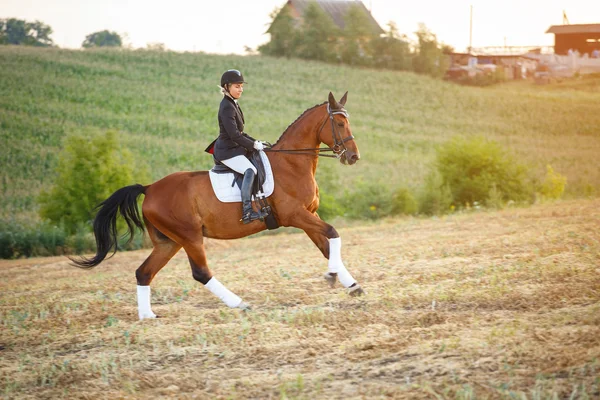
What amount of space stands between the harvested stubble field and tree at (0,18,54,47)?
289 ft

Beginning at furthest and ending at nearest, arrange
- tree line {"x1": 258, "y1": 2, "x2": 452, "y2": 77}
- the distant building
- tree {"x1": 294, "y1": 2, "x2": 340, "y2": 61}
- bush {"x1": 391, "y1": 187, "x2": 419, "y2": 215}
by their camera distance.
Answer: tree {"x1": 294, "y1": 2, "x2": 340, "y2": 61}
tree line {"x1": 258, "y1": 2, "x2": 452, "y2": 77}
the distant building
bush {"x1": 391, "y1": 187, "x2": 419, "y2": 215}

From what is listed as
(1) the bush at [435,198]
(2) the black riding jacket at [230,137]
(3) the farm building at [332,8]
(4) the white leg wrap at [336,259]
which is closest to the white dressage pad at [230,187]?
(2) the black riding jacket at [230,137]

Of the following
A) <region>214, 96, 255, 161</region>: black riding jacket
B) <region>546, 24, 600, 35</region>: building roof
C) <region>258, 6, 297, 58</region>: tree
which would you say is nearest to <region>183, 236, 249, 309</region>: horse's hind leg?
<region>214, 96, 255, 161</region>: black riding jacket

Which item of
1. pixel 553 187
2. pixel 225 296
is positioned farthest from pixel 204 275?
pixel 553 187

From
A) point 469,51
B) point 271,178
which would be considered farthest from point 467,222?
point 469,51

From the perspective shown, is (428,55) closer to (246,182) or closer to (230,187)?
(230,187)

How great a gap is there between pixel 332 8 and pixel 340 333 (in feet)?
282

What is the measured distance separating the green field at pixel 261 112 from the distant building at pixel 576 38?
8.68 feet

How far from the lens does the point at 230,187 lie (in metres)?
8.91

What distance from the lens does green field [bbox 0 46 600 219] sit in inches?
1649

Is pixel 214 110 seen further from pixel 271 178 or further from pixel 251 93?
pixel 271 178

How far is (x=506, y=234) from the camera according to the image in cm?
1501

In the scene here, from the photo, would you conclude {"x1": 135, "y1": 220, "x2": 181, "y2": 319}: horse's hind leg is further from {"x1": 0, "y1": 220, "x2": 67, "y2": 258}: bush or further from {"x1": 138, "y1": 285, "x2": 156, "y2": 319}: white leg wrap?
{"x1": 0, "y1": 220, "x2": 67, "y2": 258}: bush

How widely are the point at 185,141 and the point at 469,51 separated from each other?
35.0 meters
